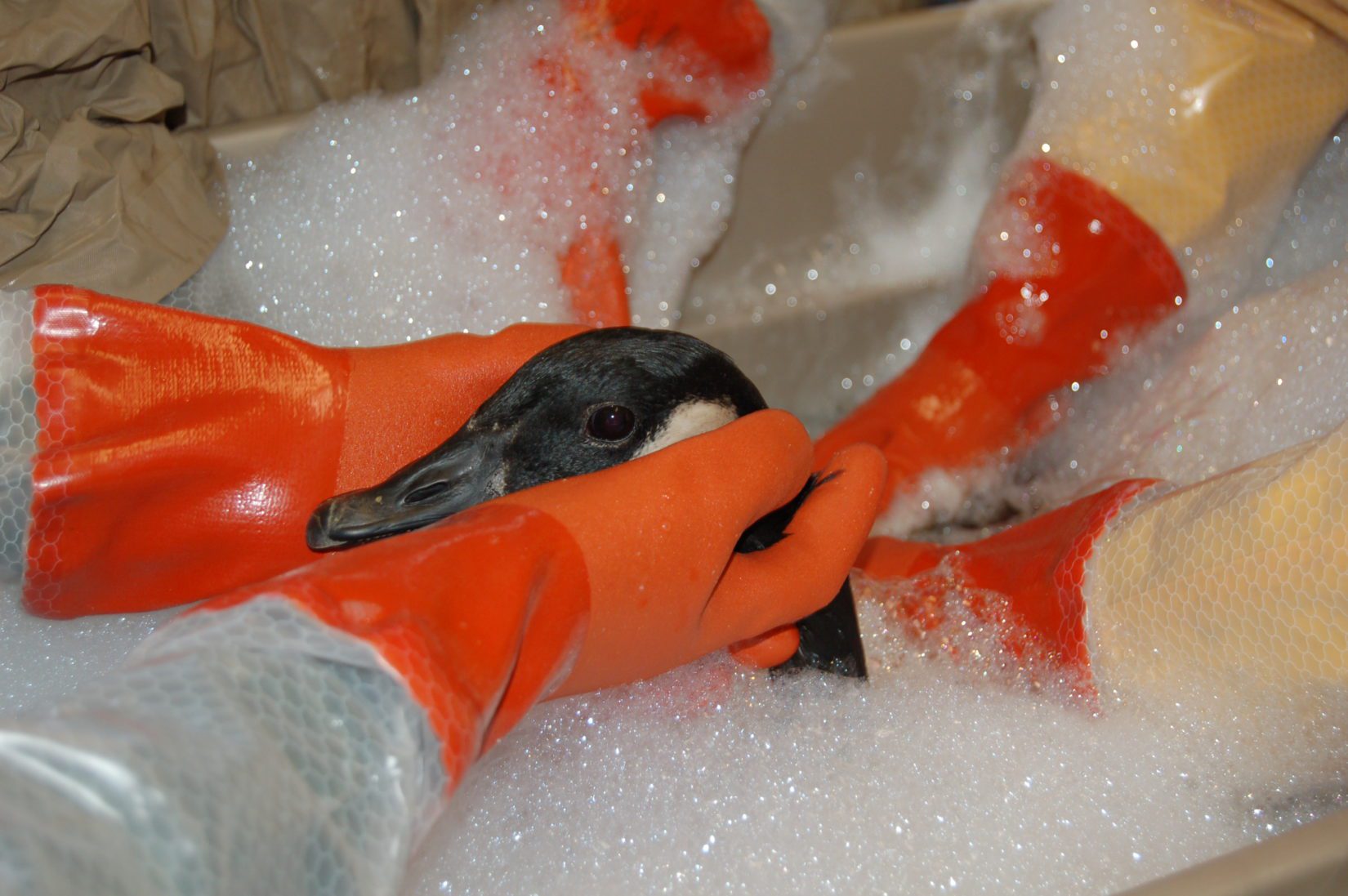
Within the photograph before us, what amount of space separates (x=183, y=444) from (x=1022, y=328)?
96 cm

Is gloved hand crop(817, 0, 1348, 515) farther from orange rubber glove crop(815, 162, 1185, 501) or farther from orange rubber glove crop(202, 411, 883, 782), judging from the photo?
orange rubber glove crop(202, 411, 883, 782)

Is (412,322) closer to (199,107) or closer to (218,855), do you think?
(199,107)

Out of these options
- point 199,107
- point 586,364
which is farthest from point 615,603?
point 199,107

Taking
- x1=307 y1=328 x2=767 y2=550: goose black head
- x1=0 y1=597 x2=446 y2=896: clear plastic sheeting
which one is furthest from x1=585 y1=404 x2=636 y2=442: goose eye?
x1=0 y1=597 x2=446 y2=896: clear plastic sheeting

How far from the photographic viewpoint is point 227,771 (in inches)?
19.3

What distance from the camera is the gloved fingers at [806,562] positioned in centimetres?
74

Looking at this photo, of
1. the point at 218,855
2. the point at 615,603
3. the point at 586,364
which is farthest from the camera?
the point at 586,364

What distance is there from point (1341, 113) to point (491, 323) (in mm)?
1001

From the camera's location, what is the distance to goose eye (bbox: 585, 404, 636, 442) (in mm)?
775

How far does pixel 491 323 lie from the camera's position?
1274 millimetres

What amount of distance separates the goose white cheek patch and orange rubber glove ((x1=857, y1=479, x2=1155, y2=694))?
30cm

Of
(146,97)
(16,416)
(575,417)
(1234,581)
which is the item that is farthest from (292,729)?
(146,97)

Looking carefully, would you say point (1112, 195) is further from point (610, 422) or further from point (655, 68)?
point (610, 422)

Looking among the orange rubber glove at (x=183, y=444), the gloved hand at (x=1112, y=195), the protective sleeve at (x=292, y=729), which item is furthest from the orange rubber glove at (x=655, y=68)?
the protective sleeve at (x=292, y=729)
